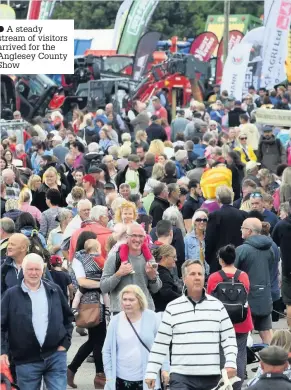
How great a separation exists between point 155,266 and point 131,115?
74.3ft

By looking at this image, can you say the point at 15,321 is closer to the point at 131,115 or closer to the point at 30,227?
the point at 30,227

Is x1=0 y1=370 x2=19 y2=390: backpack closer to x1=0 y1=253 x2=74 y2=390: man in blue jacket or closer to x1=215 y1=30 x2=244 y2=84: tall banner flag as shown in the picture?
x1=0 y1=253 x2=74 y2=390: man in blue jacket

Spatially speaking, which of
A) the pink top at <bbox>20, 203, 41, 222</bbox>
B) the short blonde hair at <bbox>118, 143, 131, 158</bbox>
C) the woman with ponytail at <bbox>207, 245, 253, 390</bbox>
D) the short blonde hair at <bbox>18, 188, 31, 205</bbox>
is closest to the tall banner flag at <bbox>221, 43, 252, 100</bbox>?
the short blonde hair at <bbox>118, 143, 131, 158</bbox>

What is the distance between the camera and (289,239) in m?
14.3

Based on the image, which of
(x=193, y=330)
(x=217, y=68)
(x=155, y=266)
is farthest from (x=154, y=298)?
(x=217, y=68)

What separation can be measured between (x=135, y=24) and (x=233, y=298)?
108 feet

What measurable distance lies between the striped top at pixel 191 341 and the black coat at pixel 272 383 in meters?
1.36

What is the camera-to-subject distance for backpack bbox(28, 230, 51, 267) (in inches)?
468

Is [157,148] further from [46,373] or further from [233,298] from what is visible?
[46,373]

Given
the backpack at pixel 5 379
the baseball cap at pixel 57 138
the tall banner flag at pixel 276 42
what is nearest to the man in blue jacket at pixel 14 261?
the backpack at pixel 5 379

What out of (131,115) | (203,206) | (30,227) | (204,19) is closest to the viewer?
(30,227)

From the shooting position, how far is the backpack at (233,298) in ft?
37.1

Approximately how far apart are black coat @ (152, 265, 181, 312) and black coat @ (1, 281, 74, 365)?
1.76 m

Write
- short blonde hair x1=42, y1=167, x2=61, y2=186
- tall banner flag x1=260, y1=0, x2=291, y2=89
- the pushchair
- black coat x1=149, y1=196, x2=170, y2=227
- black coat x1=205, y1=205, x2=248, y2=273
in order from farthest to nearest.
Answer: tall banner flag x1=260, y1=0, x2=291, y2=89
short blonde hair x1=42, y1=167, x2=61, y2=186
black coat x1=149, y1=196, x2=170, y2=227
black coat x1=205, y1=205, x2=248, y2=273
the pushchair
